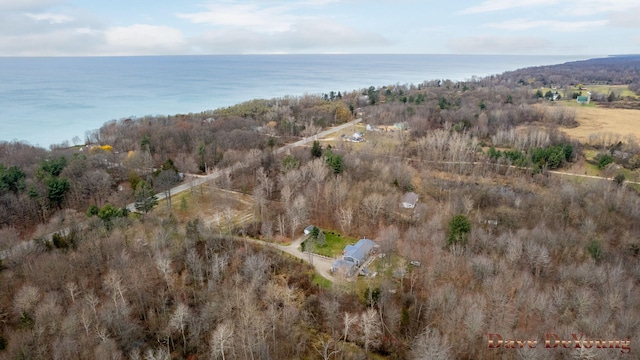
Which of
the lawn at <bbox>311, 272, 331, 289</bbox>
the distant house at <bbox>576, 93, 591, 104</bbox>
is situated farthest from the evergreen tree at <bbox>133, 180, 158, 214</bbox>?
the distant house at <bbox>576, 93, 591, 104</bbox>

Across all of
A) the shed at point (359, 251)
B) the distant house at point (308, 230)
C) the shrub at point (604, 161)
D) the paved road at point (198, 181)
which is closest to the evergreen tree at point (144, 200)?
the paved road at point (198, 181)

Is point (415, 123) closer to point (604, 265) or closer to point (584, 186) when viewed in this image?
point (584, 186)

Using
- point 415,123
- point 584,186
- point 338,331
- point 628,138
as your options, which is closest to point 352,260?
point 338,331

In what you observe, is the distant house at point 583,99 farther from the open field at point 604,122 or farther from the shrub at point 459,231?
the shrub at point 459,231

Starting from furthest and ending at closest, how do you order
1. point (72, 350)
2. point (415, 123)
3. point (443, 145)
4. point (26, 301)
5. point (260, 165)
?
point (415, 123) → point (443, 145) → point (260, 165) → point (26, 301) → point (72, 350)

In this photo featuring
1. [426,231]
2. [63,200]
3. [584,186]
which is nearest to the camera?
[426,231]

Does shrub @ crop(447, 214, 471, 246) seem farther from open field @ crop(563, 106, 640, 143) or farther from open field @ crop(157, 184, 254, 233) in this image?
open field @ crop(563, 106, 640, 143)
